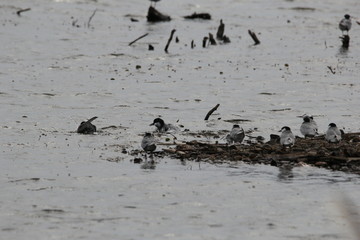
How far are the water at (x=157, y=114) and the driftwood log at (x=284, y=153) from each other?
40cm

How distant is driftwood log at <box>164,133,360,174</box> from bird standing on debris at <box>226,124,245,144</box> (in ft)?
0.71

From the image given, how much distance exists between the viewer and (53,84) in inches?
1161

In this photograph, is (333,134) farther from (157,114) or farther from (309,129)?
(157,114)

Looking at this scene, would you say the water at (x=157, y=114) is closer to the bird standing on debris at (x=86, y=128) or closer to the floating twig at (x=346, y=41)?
the bird standing on debris at (x=86, y=128)

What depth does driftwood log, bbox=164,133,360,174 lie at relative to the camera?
1766cm

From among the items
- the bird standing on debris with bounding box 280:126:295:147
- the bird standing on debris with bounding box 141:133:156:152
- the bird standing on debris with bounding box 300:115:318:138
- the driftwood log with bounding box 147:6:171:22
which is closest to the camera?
the bird standing on debris with bounding box 280:126:295:147

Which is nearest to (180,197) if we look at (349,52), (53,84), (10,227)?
(10,227)

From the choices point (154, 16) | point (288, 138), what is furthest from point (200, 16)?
point (288, 138)

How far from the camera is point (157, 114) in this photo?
24656 mm

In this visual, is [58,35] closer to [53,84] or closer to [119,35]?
[119,35]

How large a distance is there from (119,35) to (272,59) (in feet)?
31.0

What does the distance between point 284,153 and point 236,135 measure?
1.38m

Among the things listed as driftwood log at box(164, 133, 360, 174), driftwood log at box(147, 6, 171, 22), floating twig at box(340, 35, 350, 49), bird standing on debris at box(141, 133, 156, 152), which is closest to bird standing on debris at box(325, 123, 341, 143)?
driftwood log at box(164, 133, 360, 174)

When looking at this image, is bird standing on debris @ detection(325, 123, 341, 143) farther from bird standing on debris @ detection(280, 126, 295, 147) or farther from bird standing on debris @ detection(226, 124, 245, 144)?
bird standing on debris @ detection(226, 124, 245, 144)
